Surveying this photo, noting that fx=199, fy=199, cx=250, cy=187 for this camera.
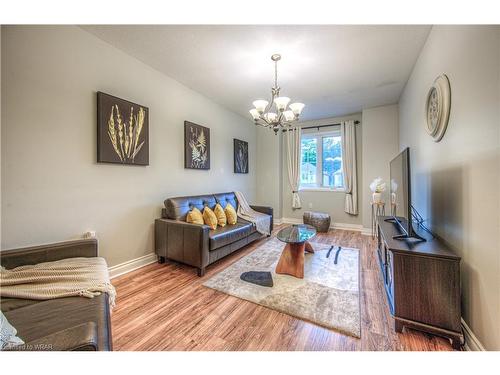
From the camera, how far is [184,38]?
2094 millimetres

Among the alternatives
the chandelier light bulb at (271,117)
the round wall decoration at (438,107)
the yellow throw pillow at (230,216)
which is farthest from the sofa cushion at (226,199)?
the round wall decoration at (438,107)

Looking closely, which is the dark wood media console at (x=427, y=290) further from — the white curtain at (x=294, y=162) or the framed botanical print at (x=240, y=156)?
the white curtain at (x=294, y=162)

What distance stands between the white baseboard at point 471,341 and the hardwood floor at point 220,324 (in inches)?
4.1

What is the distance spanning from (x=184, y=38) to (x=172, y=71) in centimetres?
80

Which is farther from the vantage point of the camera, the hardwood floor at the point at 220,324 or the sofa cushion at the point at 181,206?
the sofa cushion at the point at 181,206

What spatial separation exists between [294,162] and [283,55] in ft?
9.71

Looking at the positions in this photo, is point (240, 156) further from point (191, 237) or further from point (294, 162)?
point (191, 237)

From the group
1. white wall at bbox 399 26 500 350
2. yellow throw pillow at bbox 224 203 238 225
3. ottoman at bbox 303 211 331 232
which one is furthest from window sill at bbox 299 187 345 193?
white wall at bbox 399 26 500 350

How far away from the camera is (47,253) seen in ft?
5.21

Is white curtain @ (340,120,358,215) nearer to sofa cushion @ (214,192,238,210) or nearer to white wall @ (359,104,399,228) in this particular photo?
white wall @ (359,104,399,228)

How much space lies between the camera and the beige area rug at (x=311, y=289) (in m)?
1.66

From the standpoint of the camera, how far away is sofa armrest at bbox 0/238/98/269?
57.5 inches

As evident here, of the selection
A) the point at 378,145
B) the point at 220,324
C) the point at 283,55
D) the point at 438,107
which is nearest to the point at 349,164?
the point at 378,145
